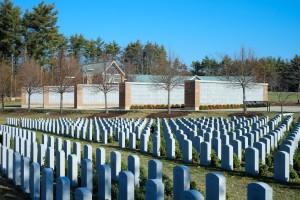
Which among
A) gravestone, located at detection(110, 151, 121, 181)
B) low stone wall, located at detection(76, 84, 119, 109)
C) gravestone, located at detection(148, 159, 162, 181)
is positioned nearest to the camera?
gravestone, located at detection(148, 159, 162, 181)

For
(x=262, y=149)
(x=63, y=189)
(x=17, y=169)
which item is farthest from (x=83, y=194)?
(x=262, y=149)

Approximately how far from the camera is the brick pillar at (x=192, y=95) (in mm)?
35531

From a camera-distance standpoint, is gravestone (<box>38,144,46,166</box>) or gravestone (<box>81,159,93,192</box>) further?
gravestone (<box>38,144,46,166</box>)

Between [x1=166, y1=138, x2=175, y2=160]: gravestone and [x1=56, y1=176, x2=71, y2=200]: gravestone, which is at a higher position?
[x1=56, y1=176, x2=71, y2=200]: gravestone

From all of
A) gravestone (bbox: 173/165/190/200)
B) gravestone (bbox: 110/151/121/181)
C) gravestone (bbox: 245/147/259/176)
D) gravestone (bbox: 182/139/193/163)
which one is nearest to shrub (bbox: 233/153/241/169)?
gravestone (bbox: 245/147/259/176)

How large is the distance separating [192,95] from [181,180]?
30.9m

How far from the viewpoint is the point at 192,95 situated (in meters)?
35.9

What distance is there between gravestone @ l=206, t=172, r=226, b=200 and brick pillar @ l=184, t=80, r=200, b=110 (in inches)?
1220

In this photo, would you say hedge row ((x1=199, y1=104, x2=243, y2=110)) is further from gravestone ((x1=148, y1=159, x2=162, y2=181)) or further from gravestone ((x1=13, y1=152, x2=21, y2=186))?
gravestone ((x1=148, y1=159, x2=162, y2=181))

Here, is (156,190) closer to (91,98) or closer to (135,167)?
(135,167)

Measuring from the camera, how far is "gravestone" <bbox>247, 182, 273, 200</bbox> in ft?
13.1

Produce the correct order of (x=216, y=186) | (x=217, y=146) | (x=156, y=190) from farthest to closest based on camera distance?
1. (x=217, y=146)
2. (x=216, y=186)
3. (x=156, y=190)

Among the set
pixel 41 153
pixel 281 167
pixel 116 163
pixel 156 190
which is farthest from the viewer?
pixel 41 153

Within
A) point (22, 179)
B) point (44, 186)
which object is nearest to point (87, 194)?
point (44, 186)
